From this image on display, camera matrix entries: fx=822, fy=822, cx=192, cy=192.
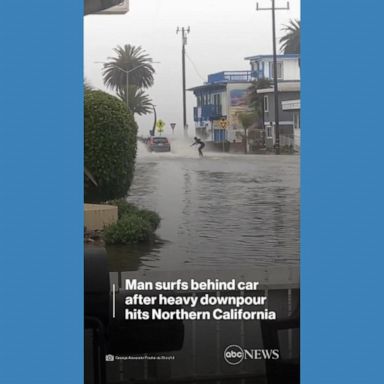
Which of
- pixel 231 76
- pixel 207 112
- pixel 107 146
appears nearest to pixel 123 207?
pixel 107 146

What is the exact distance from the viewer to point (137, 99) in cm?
358

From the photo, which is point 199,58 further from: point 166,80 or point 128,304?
point 128,304

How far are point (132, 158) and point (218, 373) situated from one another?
1.01 m

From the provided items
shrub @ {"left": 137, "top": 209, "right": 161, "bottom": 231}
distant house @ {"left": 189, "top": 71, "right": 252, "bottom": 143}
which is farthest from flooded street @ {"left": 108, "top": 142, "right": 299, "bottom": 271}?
distant house @ {"left": 189, "top": 71, "right": 252, "bottom": 143}

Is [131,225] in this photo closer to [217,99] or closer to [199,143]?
[199,143]

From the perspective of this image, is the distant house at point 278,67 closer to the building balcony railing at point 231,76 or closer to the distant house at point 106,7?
the building balcony railing at point 231,76

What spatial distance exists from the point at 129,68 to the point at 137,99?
0.15 m

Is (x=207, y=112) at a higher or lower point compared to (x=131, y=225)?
higher

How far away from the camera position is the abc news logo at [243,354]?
355 centimetres

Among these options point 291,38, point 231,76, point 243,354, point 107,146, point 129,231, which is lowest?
point 243,354

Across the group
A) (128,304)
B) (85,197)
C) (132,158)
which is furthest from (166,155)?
(128,304)

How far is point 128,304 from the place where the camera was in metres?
3.50

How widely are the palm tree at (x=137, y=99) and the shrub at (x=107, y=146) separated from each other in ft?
0.10

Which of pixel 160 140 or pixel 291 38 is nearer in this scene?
pixel 291 38
